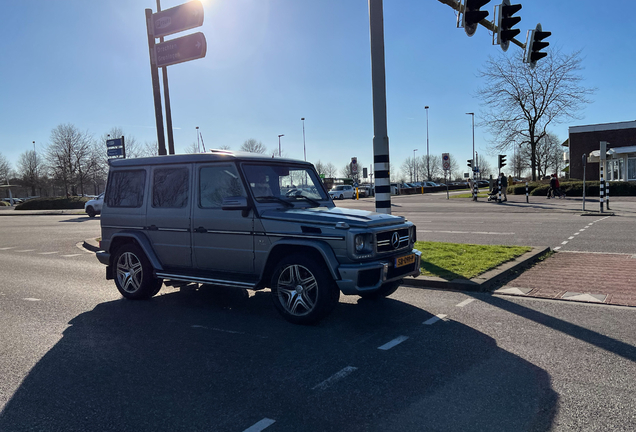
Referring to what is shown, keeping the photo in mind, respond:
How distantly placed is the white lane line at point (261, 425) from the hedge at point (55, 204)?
44.8 meters

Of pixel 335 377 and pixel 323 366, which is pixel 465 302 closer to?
pixel 323 366

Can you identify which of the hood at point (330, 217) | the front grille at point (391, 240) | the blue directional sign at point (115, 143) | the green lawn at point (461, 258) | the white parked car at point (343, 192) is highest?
the blue directional sign at point (115, 143)

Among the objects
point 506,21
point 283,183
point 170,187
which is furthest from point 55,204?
point 283,183

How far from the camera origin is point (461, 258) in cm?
896

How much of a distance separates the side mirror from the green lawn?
11.4 ft

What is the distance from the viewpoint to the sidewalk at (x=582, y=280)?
252 inches

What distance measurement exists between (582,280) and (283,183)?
4.71 metres

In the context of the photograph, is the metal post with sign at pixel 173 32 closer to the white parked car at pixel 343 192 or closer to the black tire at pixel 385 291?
the black tire at pixel 385 291

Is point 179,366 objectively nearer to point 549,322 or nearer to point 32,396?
point 32,396

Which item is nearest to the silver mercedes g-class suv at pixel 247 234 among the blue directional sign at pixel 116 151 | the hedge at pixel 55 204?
the blue directional sign at pixel 116 151

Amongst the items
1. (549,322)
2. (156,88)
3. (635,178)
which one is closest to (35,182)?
(156,88)

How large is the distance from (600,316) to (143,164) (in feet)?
19.9

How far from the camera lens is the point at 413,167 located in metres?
112

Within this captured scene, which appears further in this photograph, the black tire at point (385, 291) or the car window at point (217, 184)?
the black tire at point (385, 291)
